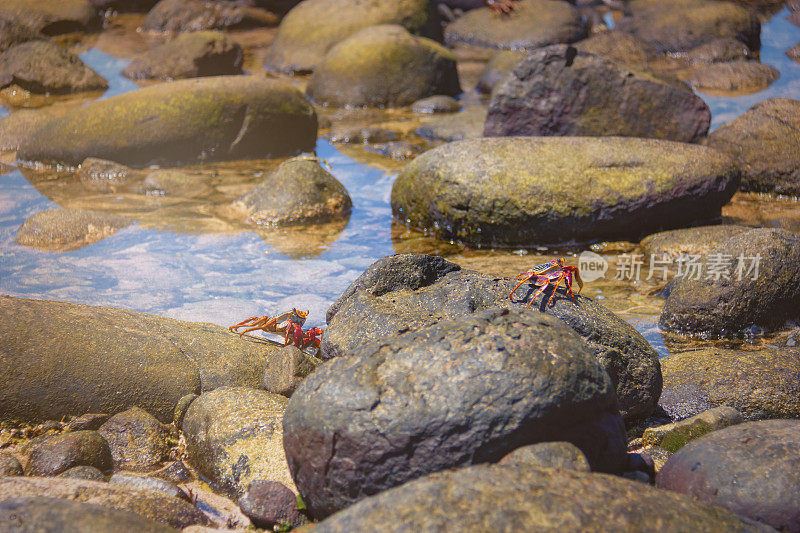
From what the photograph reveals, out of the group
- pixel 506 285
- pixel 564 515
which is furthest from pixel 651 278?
pixel 564 515

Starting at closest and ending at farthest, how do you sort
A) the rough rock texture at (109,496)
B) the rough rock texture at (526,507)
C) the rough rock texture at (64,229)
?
the rough rock texture at (526,507) < the rough rock texture at (109,496) < the rough rock texture at (64,229)

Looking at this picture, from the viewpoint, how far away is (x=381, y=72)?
11.6 m

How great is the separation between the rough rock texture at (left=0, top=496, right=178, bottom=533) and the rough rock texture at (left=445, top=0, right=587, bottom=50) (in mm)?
14148

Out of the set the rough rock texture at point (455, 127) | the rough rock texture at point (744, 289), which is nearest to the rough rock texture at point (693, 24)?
the rough rock texture at point (455, 127)

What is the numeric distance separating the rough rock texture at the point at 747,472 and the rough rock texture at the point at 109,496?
6.78 ft

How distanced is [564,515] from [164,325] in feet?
9.74

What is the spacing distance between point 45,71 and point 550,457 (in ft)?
40.0

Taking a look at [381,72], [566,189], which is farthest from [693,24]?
[566,189]

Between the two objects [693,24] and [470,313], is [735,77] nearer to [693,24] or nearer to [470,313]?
[693,24]

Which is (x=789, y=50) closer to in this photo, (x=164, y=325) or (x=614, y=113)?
(x=614, y=113)

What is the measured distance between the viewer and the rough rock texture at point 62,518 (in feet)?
7.61

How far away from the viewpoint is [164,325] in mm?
4328

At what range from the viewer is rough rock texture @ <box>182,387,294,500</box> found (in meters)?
3.32

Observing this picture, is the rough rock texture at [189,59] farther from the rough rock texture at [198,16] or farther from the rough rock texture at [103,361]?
the rough rock texture at [103,361]
